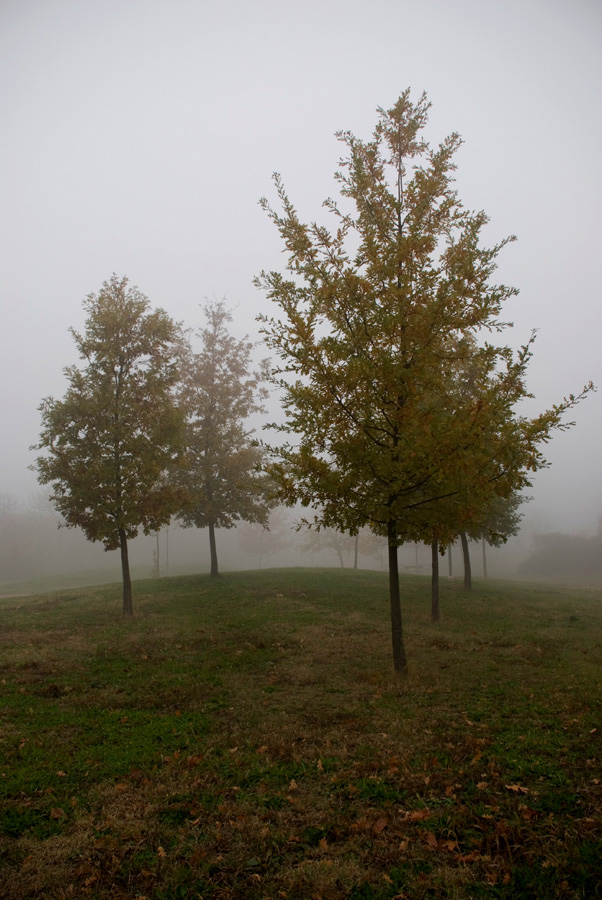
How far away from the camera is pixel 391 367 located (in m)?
→ 8.36

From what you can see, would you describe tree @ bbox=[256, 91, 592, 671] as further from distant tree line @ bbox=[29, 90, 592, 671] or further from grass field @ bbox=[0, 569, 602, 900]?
grass field @ bbox=[0, 569, 602, 900]

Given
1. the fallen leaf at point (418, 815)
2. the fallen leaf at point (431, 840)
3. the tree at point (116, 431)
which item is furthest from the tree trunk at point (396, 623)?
the tree at point (116, 431)

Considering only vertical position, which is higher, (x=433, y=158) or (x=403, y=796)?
(x=433, y=158)

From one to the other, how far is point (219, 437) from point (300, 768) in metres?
19.3

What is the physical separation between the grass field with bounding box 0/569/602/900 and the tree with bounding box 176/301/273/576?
11002mm

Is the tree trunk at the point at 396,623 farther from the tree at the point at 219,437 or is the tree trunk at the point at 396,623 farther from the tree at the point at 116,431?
the tree at the point at 219,437

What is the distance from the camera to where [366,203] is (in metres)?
9.54

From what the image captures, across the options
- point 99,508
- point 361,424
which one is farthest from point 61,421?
point 361,424

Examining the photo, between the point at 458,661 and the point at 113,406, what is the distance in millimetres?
12803

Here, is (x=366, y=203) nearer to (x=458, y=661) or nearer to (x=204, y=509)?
(x=458, y=661)

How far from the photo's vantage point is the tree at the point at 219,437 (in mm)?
23453

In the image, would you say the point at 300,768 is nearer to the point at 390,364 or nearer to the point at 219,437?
the point at 390,364

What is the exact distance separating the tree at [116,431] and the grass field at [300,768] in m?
4.23

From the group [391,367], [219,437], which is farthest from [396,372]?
[219,437]
